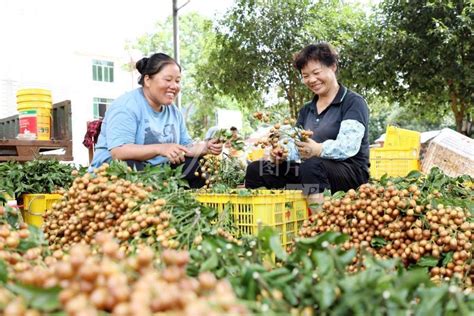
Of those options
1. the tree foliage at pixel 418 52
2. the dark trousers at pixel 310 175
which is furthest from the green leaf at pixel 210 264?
the tree foliage at pixel 418 52

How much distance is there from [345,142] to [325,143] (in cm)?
12

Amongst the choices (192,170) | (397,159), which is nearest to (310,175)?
(192,170)

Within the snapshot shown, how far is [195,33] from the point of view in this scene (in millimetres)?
23188

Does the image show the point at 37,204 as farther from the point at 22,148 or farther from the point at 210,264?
the point at 210,264

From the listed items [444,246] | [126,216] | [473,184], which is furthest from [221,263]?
[473,184]

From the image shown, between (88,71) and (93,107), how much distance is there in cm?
140

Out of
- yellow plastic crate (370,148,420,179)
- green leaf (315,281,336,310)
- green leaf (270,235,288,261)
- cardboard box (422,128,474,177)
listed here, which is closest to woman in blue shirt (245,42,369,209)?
green leaf (270,235,288,261)

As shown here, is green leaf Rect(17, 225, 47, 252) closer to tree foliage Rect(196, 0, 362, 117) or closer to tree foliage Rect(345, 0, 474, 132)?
tree foliage Rect(345, 0, 474, 132)

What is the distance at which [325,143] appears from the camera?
2828mm

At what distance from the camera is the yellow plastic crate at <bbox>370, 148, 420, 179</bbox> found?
20.4 feet

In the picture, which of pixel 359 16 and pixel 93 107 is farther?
pixel 93 107

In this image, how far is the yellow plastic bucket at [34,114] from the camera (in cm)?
466

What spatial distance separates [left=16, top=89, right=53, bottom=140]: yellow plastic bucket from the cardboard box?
4.95m

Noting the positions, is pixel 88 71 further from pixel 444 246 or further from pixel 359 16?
pixel 444 246
